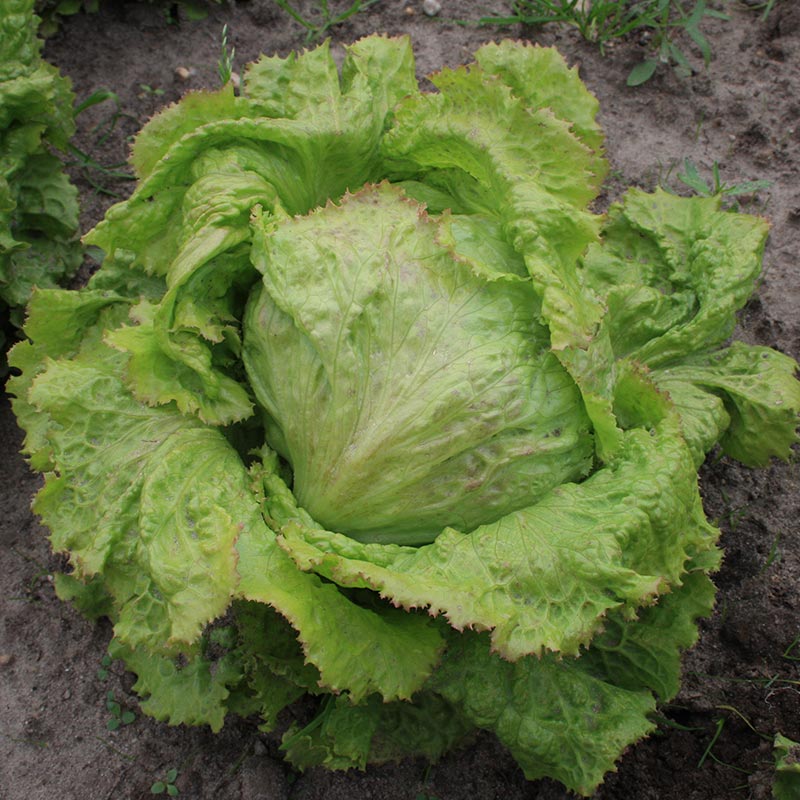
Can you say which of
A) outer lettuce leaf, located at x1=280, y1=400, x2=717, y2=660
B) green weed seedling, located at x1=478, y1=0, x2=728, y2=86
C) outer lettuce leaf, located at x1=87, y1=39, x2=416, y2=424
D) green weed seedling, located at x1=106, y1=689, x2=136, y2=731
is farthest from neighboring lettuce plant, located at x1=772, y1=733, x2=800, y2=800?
green weed seedling, located at x1=478, y1=0, x2=728, y2=86

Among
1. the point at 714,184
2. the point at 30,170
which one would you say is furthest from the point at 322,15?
the point at 714,184

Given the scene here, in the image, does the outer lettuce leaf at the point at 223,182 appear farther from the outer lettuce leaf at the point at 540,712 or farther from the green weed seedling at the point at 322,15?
the green weed seedling at the point at 322,15

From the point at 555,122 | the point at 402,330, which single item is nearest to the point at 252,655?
the point at 402,330

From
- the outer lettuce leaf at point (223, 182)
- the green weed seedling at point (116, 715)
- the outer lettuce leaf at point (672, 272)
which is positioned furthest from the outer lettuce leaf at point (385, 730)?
the outer lettuce leaf at point (672, 272)

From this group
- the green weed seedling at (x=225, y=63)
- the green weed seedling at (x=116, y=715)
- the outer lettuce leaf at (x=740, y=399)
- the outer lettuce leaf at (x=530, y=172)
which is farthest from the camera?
the green weed seedling at (x=225, y=63)

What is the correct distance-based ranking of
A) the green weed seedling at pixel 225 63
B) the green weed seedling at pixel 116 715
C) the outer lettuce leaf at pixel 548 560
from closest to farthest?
the outer lettuce leaf at pixel 548 560 < the green weed seedling at pixel 116 715 < the green weed seedling at pixel 225 63

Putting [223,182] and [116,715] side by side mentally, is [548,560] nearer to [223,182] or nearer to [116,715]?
[223,182]

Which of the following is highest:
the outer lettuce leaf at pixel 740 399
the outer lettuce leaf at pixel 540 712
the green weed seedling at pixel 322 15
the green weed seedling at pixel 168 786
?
the green weed seedling at pixel 322 15

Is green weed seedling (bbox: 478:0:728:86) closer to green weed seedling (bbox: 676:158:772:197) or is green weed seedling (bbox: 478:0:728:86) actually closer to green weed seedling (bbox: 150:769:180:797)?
green weed seedling (bbox: 676:158:772:197)
